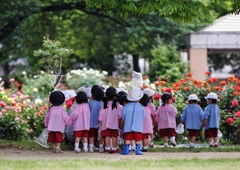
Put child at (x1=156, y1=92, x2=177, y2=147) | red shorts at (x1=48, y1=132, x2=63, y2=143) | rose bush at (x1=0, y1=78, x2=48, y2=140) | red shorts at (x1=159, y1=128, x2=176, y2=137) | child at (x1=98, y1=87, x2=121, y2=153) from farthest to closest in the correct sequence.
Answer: rose bush at (x1=0, y1=78, x2=48, y2=140)
red shorts at (x1=159, y1=128, x2=176, y2=137)
child at (x1=156, y1=92, x2=177, y2=147)
child at (x1=98, y1=87, x2=121, y2=153)
red shorts at (x1=48, y1=132, x2=63, y2=143)

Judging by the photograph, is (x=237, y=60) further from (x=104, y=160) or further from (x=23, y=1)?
(x=104, y=160)

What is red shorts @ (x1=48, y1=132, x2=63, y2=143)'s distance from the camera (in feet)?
52.4

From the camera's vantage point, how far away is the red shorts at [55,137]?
15972mm

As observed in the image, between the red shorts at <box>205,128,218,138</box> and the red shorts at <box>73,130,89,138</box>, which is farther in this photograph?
the red shorts at <box>205,128,218,138</box>

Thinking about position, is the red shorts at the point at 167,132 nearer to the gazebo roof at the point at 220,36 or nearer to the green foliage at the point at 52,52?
the green foliage at the point at 52,52

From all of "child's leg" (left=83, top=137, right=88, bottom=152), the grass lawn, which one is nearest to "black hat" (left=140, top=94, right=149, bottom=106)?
"child's leg" (left=83, top=137, right=88, bottom=152)

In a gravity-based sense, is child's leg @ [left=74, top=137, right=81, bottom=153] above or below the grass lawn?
above

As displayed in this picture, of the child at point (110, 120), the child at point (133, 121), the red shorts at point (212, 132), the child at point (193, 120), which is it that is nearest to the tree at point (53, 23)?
the child at point (133, 121)

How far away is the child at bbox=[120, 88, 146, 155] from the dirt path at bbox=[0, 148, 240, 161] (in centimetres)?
37

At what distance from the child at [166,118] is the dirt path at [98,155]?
143cm

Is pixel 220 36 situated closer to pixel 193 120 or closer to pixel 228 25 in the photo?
pixel 228 25

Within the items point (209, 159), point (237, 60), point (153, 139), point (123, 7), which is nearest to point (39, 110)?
point (153, 139)

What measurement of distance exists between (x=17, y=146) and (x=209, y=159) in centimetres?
472

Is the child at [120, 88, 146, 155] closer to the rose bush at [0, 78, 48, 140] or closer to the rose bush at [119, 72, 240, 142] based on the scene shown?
the rose bush at [119, 72, 240, 142]
